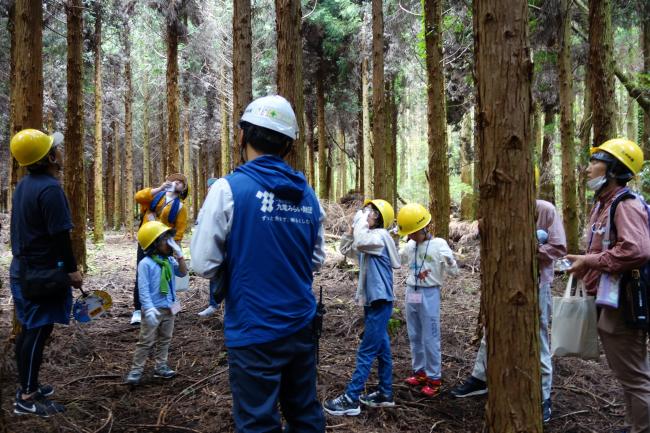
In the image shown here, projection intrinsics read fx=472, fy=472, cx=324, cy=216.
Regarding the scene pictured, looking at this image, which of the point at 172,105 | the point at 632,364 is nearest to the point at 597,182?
the point at 632,364

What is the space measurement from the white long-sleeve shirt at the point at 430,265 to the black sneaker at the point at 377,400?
1.10 meters

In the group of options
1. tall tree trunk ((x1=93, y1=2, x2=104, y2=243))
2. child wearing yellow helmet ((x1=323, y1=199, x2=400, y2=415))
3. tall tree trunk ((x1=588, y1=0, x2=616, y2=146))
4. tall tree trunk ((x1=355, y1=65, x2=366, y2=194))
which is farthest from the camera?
tall tree trunk ((x1=355, y1=65, x2=366, y2=194))

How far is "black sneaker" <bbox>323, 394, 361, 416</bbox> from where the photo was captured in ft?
13.8

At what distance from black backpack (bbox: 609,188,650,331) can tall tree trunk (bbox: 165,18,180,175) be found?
13.2 m

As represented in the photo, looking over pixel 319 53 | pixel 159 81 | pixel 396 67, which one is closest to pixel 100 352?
pixel 396 67

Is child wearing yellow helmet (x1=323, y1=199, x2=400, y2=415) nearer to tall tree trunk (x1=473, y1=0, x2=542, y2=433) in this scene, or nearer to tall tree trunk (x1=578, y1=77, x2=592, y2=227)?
tall tree trunk (x1=473, y1=0, x2=542, y2=433)

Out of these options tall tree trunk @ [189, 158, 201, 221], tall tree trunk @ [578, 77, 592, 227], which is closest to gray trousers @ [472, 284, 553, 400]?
tall tree trunk @ [578, 77, 592, 227]

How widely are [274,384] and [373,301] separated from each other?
221cm

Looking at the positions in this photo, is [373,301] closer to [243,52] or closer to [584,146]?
[243,52]

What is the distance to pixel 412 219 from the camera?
4770 mm

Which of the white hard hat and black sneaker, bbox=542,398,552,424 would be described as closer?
the white hard hat

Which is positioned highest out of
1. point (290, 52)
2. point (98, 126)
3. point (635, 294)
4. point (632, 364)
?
point (98, 126)

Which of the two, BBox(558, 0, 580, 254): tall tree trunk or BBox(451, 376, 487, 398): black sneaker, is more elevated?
BBox(558, 0, 580, 254): tall tree trunk

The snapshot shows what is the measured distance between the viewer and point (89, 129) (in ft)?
Result: 91.4
